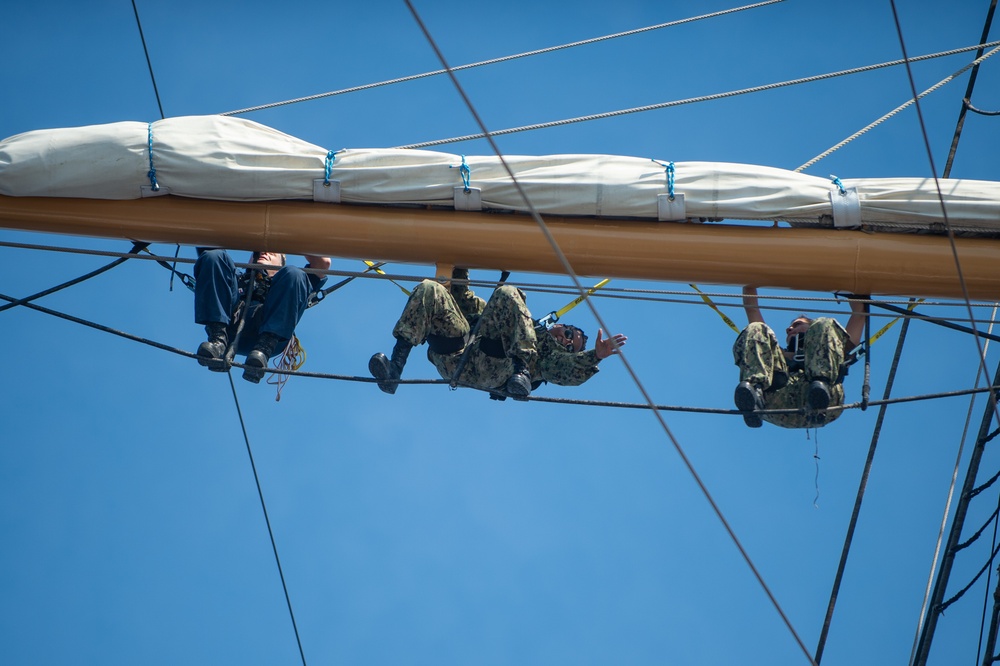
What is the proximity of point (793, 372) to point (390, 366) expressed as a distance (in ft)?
7.86

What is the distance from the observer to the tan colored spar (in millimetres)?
8055

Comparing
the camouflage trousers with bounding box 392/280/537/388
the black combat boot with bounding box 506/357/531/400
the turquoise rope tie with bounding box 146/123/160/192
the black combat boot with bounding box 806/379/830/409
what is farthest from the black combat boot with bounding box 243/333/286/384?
the black combat boot with bounding box 806/379/830/409

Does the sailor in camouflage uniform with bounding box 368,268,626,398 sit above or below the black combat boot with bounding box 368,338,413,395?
above

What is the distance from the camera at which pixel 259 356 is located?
7.86 metres

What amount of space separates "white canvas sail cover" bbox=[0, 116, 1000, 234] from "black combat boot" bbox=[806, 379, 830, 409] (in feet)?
3.22

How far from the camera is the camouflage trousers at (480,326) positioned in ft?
26.4

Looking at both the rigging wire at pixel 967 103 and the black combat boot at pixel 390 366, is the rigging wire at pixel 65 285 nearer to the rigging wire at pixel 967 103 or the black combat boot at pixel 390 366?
the black combat boot at pixel 390 366

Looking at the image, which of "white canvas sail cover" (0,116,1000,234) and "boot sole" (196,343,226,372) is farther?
"white canvas sail cover" (0,116,1000,234)

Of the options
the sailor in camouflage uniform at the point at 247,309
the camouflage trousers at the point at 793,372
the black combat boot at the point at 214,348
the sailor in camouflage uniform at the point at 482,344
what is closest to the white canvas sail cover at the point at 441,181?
the sailor in camouflage uniform at the point at 247,309

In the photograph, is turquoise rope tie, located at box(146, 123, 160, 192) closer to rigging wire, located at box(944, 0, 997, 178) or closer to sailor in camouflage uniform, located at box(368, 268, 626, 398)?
sailor in camouflage uniform, located at box(368, 268, 626, 398)

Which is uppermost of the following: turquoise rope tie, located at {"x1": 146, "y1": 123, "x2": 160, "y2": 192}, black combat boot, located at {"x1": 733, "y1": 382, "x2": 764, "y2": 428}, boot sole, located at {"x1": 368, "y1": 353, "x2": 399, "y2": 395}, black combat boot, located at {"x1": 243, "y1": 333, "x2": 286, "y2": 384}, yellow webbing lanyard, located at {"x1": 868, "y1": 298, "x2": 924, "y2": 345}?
yellow webbing lanyard, located at {"x1": 868, "y1": 298, "x2": 924, "y2": 345}

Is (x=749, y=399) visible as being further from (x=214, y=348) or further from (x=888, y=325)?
(x=214, y=348)

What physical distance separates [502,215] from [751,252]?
1445 mm

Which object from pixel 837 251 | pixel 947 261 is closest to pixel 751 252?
pixel 837 251
